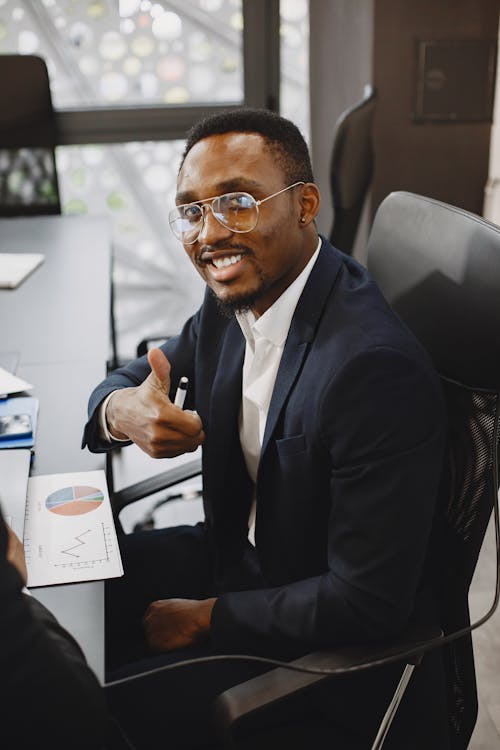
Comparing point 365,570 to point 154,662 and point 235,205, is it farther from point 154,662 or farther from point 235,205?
point 235,205

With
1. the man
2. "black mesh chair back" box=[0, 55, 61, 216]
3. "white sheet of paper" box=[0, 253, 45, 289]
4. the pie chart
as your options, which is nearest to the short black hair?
the man

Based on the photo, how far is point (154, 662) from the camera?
115 cm

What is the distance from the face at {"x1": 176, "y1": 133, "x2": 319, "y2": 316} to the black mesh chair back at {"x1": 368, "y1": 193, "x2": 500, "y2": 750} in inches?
7.0

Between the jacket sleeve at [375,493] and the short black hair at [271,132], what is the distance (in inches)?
13.7

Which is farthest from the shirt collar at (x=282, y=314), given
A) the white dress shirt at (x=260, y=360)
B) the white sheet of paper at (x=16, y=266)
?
the white sheet of paper at (x=16, y=266)

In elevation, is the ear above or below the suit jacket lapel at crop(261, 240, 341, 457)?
above

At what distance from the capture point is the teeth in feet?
3.88

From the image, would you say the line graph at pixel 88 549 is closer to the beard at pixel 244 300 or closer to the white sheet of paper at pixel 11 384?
the beard at pixel 244 300

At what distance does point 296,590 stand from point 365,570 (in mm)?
117

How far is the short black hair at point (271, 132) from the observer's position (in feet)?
3.83

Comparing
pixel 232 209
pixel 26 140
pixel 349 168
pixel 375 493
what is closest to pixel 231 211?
pixel 232 209

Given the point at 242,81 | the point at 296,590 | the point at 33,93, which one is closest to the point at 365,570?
the point at 296,590

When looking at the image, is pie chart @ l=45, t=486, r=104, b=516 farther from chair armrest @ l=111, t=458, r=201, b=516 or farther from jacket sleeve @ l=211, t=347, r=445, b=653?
jacket sleeve @ l=211, t=347, r=445, b=653

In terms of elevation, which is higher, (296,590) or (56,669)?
(56,669)
